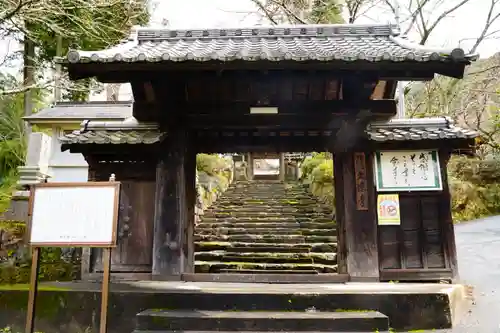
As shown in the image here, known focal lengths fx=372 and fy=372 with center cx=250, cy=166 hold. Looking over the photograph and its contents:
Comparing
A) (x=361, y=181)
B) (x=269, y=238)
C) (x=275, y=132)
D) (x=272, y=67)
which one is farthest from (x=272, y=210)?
(x=272, y=67)

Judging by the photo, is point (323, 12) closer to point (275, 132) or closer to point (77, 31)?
point (77, 31)

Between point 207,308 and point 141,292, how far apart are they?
1004mm

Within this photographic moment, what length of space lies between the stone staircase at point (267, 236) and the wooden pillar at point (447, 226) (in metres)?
3.45

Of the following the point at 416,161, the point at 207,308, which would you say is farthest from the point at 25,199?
the point at 416,161

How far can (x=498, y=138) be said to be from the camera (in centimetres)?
1845

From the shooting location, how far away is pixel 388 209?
21.0 feet

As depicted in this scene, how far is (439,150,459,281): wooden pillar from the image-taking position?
6.30 metres

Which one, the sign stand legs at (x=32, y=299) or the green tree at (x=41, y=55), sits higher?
the green tree at (x=41, y=55)

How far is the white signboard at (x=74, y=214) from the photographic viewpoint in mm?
4422

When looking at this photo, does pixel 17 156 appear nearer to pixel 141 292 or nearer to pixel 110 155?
pixel 110 155

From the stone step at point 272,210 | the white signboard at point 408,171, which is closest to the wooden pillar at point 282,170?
the stone step at point 272,210

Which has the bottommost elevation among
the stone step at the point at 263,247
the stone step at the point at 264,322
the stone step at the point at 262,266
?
the stone step at the point at 264,322

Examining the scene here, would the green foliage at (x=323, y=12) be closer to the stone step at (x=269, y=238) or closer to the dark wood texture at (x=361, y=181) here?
the stone step at (x=269, y=238)

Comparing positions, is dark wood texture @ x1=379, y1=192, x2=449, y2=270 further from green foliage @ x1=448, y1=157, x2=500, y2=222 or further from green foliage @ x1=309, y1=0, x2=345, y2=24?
green foliage @ x1=309, y1=0, x2=345, y2=24
